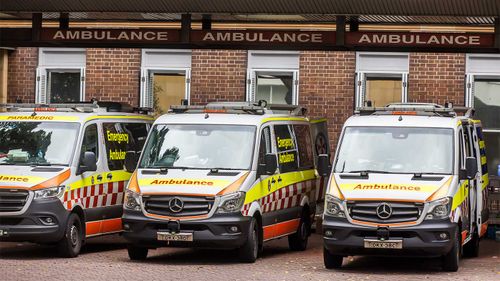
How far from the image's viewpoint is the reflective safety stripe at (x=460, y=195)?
1739 cm

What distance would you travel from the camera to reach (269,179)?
19.2m

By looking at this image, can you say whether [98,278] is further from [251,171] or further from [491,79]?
[491,79]

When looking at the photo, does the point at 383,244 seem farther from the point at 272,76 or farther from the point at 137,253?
the point at 272,76

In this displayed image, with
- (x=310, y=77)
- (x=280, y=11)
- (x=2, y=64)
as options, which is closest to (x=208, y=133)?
(x=280, y=11)

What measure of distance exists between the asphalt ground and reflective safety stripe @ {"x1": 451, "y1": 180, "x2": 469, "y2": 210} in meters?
0.91

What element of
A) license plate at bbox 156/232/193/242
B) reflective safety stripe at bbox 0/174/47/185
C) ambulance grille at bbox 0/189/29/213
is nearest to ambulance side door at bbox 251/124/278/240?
license plate at bbox 156/232/193/242

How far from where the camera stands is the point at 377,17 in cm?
2205

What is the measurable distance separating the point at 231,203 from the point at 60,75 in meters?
12.7

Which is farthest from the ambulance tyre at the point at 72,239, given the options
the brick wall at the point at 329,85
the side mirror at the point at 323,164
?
the brick wall at the point at 329,85

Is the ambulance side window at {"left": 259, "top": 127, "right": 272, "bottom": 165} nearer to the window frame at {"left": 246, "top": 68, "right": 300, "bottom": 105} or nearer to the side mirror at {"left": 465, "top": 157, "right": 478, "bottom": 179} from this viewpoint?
the side mirror at {"left": 465, "top": 157, "right": 478, "bottom": 179}

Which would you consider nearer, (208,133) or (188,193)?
(188,193)

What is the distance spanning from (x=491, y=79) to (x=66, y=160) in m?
11.9

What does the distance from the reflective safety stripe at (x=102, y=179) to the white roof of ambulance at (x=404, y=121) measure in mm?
3969

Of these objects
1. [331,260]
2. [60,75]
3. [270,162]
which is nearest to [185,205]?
[270,162]
